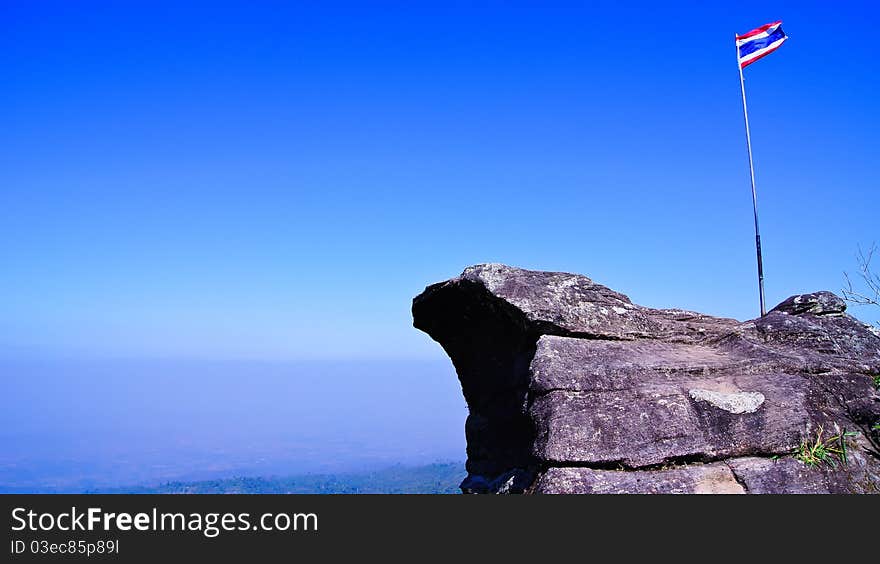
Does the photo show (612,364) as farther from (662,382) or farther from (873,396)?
(873,396)

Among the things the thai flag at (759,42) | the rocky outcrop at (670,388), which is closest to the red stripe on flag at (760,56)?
the thai flag at (759,42)

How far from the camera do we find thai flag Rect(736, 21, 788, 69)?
77.7 feet

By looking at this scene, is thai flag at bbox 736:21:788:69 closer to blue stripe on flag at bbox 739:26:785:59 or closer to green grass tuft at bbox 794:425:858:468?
blue stripe on flag at bbox 739:26:785:59

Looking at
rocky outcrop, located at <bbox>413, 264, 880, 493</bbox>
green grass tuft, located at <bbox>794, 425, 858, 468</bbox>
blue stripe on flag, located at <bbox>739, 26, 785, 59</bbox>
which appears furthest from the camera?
blue stripe on flag, located at <bbox>739, 26, 785, 59</bbox>

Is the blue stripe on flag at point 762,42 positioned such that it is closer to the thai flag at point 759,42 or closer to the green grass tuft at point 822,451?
the thai flag at point 759,42

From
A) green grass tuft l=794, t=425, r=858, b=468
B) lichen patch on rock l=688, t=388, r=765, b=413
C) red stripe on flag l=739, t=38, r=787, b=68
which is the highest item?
red stripe on flag l=739, t=38, r=787, b=68

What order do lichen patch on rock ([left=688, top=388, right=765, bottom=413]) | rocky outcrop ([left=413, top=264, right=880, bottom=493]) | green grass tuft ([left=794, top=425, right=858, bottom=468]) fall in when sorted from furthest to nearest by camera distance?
lichen patch on rock ([left=688, top=388, right=765, bottom=413]) < green grass tuft ([left=794, top=425, right=858, bottom=468]) < rocky outcrop ([left=413, top=264, right=880, bottom=493])

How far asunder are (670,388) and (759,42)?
20.7m

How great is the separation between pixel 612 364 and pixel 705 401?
124 cm

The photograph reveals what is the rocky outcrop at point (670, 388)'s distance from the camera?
24.5ft

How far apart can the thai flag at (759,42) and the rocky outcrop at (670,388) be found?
16329mm

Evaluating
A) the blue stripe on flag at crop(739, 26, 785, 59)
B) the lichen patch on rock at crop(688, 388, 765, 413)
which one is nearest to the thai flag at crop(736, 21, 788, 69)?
the blue stripe on flag at crop(739, 26, 785, 59)

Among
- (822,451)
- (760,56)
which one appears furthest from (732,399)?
(760,56)

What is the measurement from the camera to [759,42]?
24.0 m
